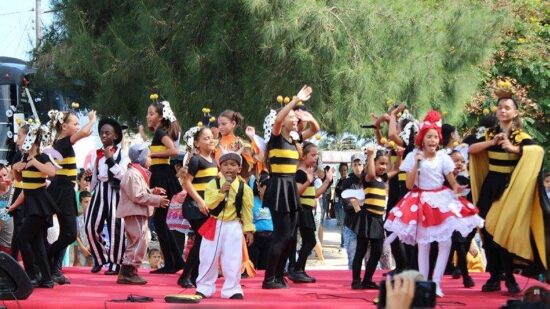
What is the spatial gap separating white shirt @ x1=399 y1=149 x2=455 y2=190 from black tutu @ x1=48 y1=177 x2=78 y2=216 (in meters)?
3.08

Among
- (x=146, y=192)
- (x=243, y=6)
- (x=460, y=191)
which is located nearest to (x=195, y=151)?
(x=146, y=192)

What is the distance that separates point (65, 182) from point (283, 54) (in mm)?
8372

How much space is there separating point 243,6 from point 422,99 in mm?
3620

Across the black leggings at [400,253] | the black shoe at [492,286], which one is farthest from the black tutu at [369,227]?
the black shoe at [492,286]

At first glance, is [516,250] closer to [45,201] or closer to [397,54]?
[45,201]

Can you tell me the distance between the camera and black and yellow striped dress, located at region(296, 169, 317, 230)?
1046 centimetres

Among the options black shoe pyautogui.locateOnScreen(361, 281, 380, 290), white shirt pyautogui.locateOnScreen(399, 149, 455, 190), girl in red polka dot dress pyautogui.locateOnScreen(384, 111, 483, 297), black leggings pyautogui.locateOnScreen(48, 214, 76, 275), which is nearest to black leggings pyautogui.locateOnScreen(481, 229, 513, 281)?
girl in red polka dot dress pyautogui.locateOnScreen(384, 111, 483, 297)

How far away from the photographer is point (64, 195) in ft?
32.2

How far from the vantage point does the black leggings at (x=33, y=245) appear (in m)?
9.26

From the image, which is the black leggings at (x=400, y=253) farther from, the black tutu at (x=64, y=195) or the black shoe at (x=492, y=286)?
the black tutu at (x=64, y=195)

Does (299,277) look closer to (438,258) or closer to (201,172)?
(201,172)

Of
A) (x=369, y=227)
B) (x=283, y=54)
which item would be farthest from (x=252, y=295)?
(x=283, y=54)

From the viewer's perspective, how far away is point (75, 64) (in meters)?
19.6

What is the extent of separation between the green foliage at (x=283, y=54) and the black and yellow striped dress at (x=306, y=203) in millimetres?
7366
